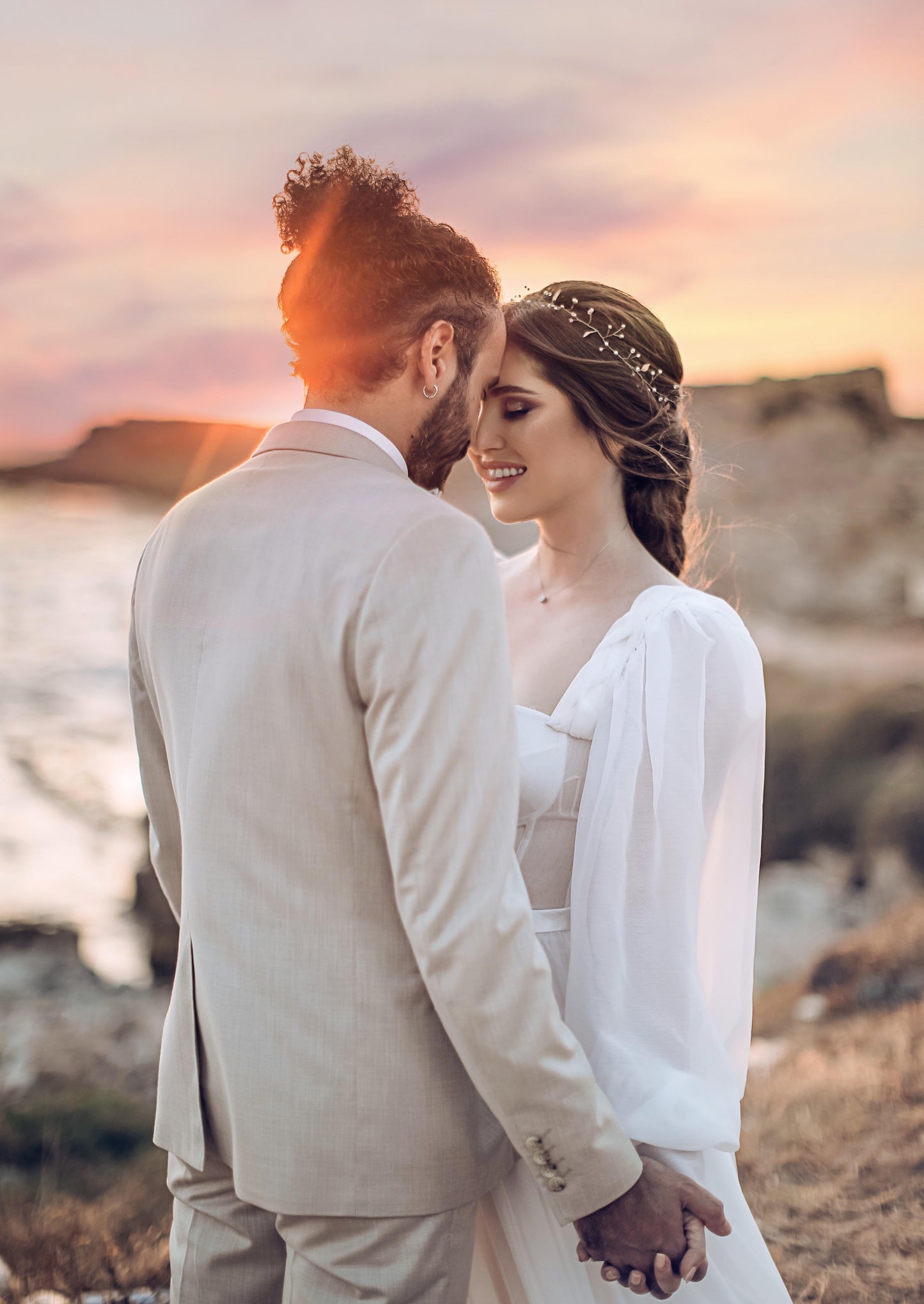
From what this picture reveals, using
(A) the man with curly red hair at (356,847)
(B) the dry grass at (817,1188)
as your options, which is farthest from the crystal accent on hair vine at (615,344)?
(B) the dry grass at (817,1188)

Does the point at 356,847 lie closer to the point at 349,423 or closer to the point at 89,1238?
the point at 349,423

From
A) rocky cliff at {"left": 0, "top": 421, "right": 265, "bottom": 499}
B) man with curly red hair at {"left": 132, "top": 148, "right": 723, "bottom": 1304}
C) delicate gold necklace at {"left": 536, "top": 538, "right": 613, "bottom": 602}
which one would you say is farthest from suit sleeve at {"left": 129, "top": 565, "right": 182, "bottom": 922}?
rocky cliff at {"left": 0, "top": 421, "right": 265, "bottom": 499}

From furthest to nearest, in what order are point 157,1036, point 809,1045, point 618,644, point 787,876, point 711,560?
point 711,560 → point 787,876 → point 809,1045 → point 157,1036 → point 618,644

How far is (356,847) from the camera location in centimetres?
112

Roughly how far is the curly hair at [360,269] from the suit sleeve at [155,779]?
431 millimetres

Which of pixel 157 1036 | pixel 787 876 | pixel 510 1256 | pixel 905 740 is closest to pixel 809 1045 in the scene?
pixel 787 876

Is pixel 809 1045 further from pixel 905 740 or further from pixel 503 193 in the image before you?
pixel 503 193

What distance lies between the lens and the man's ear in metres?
1.26

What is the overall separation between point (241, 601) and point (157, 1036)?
2903 mm

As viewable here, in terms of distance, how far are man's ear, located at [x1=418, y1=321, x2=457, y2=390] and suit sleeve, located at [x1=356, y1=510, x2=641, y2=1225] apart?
27 cm

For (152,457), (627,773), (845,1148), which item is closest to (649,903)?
(627,773)

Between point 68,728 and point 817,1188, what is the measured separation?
292cm

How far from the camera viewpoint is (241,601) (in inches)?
44.2

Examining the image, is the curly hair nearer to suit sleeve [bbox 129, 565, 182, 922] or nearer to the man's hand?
suit sleeve [bbox 129, 565, 182, 922]
